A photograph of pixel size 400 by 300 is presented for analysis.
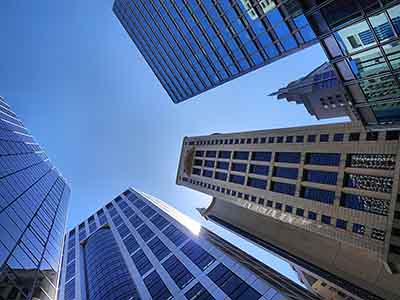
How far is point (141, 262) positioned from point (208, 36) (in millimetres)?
50923

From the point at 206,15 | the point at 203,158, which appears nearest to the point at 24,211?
the point at 206,15

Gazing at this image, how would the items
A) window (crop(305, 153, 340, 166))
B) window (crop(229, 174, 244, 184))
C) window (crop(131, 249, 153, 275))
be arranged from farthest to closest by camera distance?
window (crop(229, 174, 244, 184)) → window (crop(131, 249, 153, 275)) → window (crop(305, 153, 340, 166))

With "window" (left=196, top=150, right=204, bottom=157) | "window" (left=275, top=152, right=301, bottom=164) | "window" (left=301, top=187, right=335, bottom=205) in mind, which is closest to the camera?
"window" (left=301, top=187, right=335, bottom=205)

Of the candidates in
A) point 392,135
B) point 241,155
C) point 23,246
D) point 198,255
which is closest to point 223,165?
point 241,155

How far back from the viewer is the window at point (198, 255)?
59.1 meters

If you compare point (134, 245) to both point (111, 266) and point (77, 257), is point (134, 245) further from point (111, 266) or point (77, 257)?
point (77, 257)

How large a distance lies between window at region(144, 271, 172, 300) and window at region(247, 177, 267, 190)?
86.3 ft

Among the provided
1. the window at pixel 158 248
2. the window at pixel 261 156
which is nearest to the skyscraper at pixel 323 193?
the window at pixel 261 156

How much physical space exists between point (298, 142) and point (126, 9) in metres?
54.9

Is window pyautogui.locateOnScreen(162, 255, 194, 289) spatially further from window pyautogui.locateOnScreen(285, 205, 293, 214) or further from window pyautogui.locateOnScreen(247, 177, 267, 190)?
window pyautogui.locateOnScreen(247, 177, 267, 190)

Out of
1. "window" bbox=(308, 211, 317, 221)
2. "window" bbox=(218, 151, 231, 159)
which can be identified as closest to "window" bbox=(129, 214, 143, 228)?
"window" bbox=(218, 151, 231, 159)

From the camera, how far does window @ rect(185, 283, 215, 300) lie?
159 ft

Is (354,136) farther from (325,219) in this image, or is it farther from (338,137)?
(325,219)

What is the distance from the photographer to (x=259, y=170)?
71.2 metres
